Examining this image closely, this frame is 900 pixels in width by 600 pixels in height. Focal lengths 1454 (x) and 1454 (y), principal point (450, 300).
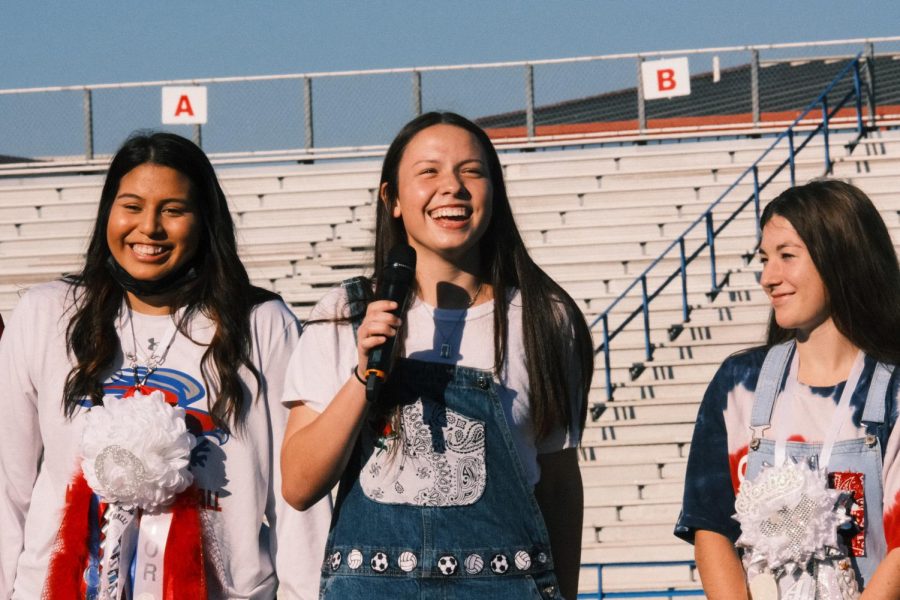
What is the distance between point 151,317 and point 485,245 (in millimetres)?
863

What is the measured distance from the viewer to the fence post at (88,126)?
607 inches

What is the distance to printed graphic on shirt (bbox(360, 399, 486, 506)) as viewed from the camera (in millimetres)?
2939

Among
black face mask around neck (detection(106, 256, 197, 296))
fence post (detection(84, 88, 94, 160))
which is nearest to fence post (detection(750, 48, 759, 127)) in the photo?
fence post (detection(84, 88, 94, 160))

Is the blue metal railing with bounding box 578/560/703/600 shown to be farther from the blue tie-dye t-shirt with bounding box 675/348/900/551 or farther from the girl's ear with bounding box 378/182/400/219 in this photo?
the girl's ear with bounding box 378/182/400/219

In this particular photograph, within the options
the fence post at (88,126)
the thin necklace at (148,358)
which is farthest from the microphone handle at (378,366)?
the fence post at (88,126)

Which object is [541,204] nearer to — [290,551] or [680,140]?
[680,140]

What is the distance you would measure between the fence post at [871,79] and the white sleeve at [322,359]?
40.3 ft

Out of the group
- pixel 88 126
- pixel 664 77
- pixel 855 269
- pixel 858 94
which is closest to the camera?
pixel 855 269

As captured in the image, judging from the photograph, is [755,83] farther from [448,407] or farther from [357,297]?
[448,407]

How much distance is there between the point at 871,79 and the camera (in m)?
14.6

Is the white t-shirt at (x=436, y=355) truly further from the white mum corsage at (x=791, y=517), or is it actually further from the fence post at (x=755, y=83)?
the fence post at (x=755, y=83)

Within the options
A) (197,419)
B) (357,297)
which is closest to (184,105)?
(197,419)

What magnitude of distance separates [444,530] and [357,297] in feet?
1.86

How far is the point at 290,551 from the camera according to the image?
339cm
